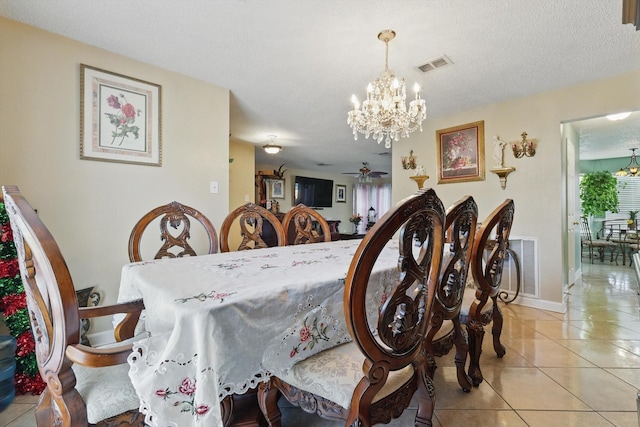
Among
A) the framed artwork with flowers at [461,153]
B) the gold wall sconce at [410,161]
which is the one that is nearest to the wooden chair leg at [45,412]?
the framed artwork with flowers at [461,153]

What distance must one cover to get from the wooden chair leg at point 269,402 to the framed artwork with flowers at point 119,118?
210 cm

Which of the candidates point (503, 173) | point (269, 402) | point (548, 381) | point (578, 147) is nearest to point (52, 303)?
point (269, 402)

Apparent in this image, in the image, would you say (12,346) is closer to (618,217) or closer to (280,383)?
(280,383)

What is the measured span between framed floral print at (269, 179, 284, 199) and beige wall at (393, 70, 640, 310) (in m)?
4.68

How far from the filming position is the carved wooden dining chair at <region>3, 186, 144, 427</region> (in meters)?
0.73

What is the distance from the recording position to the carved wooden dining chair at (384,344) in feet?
2.31

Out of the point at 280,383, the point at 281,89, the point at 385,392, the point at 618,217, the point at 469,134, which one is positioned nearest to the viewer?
the point at 385,392

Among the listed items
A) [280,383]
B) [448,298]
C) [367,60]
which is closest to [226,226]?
[280,383]

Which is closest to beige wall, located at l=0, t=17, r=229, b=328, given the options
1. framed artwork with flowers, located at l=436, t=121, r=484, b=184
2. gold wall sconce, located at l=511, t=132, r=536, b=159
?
framed artwork with flowers, located at l=436, t=121, r=484, b=184

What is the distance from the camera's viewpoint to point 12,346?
1.54 metres

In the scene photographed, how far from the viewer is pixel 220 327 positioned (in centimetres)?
75

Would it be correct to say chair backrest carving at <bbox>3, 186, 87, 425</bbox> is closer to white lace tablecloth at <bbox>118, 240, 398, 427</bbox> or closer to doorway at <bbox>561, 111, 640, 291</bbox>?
white lace tablecloth at <bbox>118, 240, 398, 427</bbox>

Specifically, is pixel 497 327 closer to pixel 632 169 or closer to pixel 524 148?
pixel 524 148

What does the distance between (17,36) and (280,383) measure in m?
2.72
